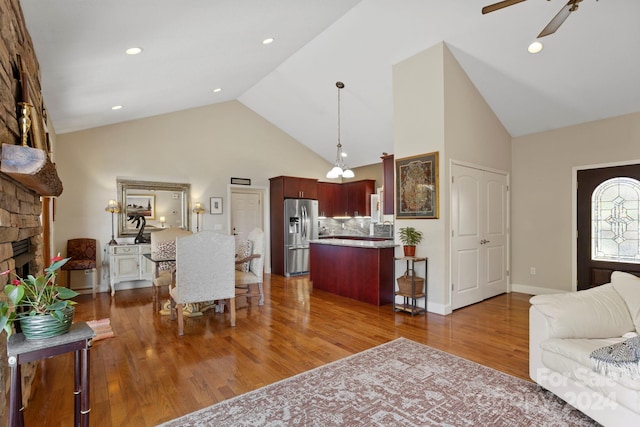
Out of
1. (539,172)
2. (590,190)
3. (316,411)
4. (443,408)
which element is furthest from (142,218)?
(590,190)

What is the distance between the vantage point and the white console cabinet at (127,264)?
5.31m

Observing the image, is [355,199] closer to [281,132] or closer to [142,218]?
[281,132]

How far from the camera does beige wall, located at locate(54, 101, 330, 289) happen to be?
5.36 metres

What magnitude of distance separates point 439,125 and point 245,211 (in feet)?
15.1

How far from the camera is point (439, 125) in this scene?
4.11 meters

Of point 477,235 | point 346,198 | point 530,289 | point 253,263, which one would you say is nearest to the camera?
point 253,263

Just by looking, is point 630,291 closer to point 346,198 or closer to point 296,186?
point 296,186

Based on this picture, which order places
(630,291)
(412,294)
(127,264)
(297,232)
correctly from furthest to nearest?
(297,232)
(127,264)
(412,294)
(630,291)

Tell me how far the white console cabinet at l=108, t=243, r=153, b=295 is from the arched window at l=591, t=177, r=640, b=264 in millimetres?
6889

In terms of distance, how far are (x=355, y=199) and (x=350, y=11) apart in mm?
4626

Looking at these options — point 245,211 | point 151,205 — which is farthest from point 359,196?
point 151,205

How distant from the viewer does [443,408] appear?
2031mm

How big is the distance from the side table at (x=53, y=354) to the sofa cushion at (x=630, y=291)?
10.5ft

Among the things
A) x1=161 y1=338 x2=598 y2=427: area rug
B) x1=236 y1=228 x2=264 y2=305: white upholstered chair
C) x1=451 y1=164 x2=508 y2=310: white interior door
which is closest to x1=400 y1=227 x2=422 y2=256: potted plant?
x1=451 y1=164 x2=508 y2=310: white interior door
